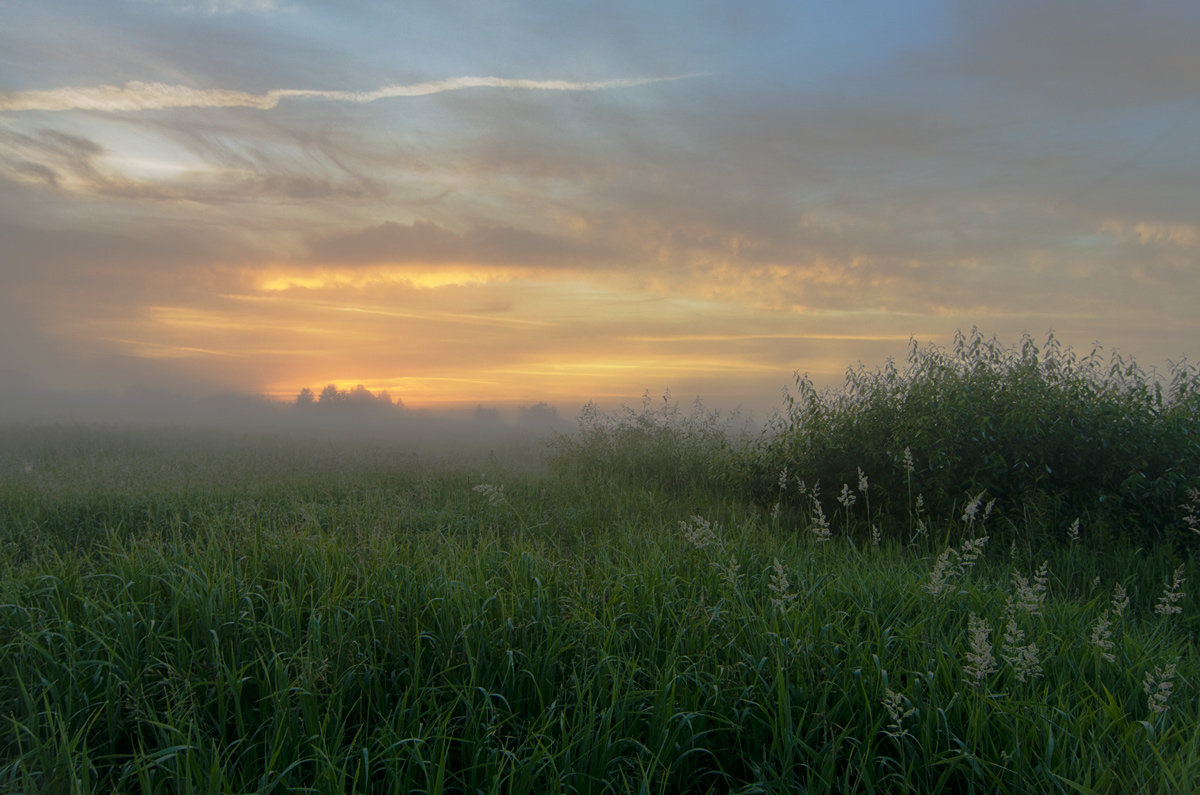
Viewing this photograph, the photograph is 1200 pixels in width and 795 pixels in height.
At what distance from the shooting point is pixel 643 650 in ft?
12.9

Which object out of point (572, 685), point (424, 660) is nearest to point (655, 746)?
point (572, 685)

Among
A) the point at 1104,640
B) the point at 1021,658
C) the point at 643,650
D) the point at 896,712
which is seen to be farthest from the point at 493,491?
the point at 1104,640

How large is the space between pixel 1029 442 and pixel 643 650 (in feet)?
20.9

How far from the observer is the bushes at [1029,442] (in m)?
7.55

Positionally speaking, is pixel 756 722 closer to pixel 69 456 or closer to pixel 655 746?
pixel 655 746

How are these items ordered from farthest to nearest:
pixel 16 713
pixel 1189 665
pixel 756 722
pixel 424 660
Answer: pixel 1189 665, pixel 424 660, pixel 16 713, pixel 756 722

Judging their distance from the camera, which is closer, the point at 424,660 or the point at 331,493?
the point at 424,660

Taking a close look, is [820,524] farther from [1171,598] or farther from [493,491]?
[493,491]

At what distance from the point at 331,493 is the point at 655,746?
7.81 metres

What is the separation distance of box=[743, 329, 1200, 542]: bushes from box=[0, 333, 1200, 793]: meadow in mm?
47

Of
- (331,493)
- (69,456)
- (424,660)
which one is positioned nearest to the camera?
(424,660)

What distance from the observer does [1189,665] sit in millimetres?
4273

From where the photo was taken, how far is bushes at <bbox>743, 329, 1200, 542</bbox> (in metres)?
7.55

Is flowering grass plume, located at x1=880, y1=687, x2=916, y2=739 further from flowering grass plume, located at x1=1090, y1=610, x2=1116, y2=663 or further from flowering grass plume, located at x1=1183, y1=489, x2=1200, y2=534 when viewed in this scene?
flowering grass plume, located at x1=1183, y1=489, x2=1200, y2=534
